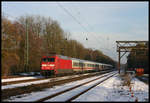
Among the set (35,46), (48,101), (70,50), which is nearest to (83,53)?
(70,50)

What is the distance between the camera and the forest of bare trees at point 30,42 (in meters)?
26.3

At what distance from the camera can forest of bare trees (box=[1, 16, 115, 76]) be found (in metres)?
26.3

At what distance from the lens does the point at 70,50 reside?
51688 millimetres

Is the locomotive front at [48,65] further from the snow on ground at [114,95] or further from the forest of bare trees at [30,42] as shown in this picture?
the snow on ground at [114,95]

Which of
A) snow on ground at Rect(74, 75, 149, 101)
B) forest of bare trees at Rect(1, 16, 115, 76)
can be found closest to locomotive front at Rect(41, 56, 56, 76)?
forest of bare trees at Rect(1, 16, 115, 76)

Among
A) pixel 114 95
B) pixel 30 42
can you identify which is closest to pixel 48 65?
pixel 30 42

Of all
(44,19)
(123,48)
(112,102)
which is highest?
(44,19)

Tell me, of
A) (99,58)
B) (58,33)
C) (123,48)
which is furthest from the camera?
(99,58)

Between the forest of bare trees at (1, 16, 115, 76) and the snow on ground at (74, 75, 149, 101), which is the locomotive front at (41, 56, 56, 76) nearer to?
the forest of bare trees at (1, 16, 115, 76)

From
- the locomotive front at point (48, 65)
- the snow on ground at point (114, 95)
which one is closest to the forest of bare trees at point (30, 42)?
the locomotive front at point (48, 65)

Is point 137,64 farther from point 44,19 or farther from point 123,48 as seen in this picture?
point 44,19

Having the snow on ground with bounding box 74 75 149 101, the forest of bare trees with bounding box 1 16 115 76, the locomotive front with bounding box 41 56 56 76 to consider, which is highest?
the forest of bare trees with bounding box 1 16 115 76

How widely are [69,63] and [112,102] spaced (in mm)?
23821

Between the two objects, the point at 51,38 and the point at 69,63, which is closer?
the point at 69,63
